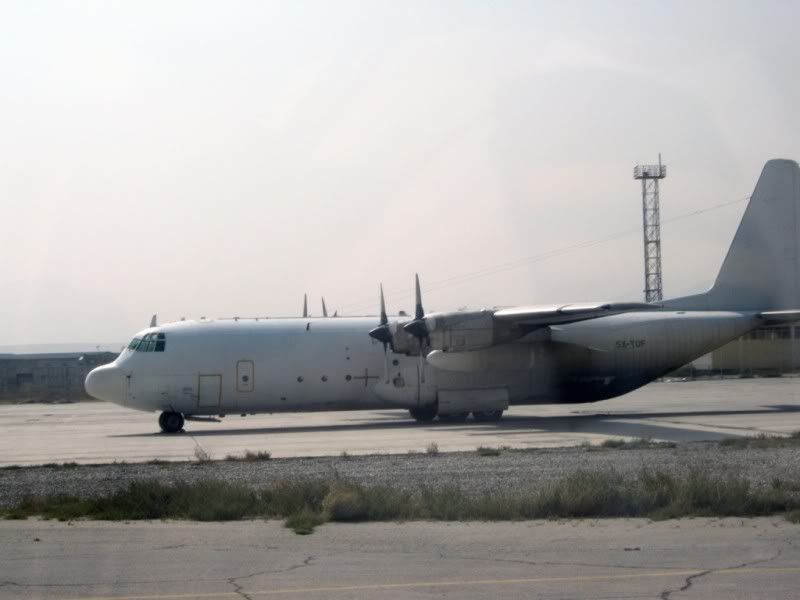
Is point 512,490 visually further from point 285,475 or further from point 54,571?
point 54,571

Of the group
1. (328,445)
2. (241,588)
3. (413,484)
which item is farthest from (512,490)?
(328,445)

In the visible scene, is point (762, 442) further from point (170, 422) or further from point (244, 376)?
point (170, 422)

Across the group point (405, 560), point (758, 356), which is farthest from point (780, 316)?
point (758, 356)

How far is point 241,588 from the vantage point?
851 cm

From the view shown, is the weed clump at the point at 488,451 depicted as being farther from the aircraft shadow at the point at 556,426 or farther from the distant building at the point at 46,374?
the distant building at the point at 46,374

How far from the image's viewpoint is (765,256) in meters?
32.1

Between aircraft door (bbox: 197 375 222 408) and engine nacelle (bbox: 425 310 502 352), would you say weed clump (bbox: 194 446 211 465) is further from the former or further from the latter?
engine nacelle (bbox: 425 310 502 352)

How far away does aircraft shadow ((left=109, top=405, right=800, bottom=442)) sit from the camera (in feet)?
81.1

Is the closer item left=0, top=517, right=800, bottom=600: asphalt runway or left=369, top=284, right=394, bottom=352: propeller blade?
left=0, top=517, right=800, bottom=600: asphalt runway

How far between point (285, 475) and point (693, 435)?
1059cm

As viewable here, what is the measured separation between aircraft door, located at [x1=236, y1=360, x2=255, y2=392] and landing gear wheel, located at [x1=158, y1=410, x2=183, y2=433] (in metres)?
1.88

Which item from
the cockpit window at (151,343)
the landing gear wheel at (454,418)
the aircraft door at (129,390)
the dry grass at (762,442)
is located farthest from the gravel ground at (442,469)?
the landing gear wheel at (454,418)

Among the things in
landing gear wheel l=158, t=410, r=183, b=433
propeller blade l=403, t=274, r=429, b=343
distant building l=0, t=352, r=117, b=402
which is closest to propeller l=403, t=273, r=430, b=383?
propeller blade l=403, t=274, r=429, b=343

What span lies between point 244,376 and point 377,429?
4186 mm
